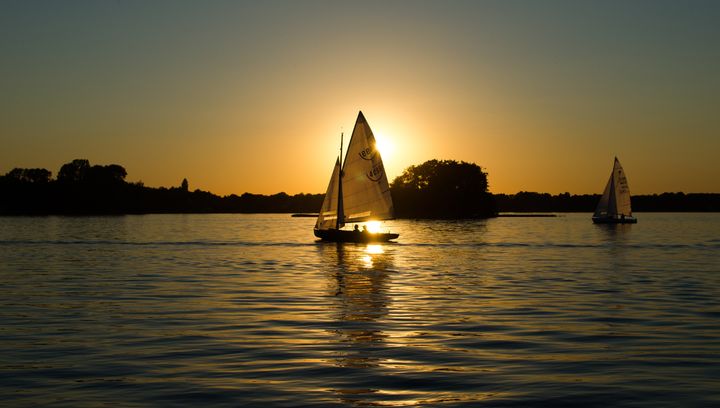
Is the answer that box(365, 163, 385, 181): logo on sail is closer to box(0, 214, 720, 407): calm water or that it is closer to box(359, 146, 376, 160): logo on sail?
box(359, 146, 376, 160): logo on sail

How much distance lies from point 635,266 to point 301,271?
2279 centimetres

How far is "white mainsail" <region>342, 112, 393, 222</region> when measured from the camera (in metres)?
77.3

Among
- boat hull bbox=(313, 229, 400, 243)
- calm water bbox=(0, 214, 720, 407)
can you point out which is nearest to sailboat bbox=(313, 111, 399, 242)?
boat hull bbox=(313, 229, 400, 243)

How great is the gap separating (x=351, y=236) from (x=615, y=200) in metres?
82.3

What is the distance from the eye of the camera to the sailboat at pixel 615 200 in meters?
140

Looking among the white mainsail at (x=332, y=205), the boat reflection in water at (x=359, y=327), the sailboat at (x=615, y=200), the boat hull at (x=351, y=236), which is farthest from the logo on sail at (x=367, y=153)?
the sailboat at (x=615, y=200)

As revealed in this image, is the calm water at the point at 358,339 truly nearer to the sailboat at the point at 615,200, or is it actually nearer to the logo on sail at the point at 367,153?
the logo on sail at the point at 367,153

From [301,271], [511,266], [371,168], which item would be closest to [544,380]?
[301,271]

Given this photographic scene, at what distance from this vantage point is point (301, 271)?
47375 millimetres

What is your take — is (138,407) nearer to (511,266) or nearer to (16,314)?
(16,314)

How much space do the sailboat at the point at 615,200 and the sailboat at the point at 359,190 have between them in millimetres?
73208

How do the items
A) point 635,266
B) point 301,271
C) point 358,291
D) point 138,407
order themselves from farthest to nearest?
point 635,266 < point 301,271 < point 358,291 < point 138,407

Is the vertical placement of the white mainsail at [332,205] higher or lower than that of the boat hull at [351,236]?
higher

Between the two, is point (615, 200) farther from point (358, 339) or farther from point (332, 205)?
point (358, 339)
